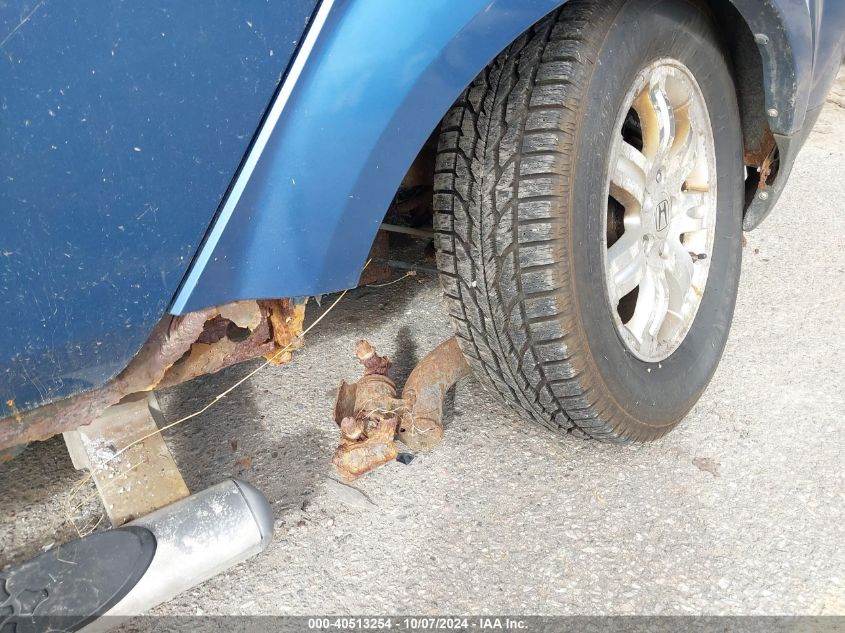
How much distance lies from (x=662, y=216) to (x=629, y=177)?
249mm

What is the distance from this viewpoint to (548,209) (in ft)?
5.48

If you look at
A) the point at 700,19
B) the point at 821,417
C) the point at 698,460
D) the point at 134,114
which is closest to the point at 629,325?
the point at 698,460

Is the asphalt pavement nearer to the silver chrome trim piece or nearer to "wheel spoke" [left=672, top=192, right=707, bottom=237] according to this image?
"wheel spoke" [left=672, top=192, right=707, bottom=237]

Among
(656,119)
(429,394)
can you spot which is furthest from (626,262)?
(429,394)

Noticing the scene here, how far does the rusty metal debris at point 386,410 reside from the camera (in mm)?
2002

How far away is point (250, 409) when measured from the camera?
2.35 metres

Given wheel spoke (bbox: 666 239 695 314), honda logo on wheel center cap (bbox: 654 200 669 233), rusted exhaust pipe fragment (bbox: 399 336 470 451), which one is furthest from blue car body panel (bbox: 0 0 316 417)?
wheel spoke (bbox: 666 239 695 314)

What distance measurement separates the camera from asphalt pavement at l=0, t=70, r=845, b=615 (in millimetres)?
1803

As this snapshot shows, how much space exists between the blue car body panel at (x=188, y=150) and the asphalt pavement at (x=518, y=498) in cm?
74

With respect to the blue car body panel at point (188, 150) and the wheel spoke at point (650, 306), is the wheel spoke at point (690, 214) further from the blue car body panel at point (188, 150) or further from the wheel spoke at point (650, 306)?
the blue car body panel at point (188, 150)


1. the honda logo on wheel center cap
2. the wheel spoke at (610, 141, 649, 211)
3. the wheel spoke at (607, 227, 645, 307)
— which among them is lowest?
the wheel spoke at (607, 227, 645, 307)

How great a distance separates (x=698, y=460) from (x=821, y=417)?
1.39 feet

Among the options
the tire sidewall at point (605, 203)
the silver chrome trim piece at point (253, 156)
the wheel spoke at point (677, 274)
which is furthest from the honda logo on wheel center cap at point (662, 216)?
the silver chrome trim piece at point (253, 156)

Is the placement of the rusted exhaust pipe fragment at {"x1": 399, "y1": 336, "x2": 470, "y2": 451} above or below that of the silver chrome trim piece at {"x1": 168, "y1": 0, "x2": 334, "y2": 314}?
below
